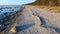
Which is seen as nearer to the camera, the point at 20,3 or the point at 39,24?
the point at 39,24

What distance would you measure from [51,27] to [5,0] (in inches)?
24.7

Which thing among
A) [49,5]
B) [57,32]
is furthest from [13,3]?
[57,32]

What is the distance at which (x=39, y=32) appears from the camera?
49cm

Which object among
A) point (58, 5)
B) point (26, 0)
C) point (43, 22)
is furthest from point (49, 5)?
point (43, 22)

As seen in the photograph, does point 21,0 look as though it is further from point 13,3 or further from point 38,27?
point 38,27

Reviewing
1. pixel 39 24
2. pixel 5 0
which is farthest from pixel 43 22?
pixel 5 0

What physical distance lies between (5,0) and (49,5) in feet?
1.25

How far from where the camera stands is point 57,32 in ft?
1.63

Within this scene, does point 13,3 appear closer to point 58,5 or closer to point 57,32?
point 58,5

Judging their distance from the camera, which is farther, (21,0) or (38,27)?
(21,0)

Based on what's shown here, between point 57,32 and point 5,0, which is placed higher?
point 5,0

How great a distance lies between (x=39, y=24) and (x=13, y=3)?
0.46 meters

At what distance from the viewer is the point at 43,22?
591 millimetres

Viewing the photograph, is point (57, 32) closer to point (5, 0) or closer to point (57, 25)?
point (57, 25)
